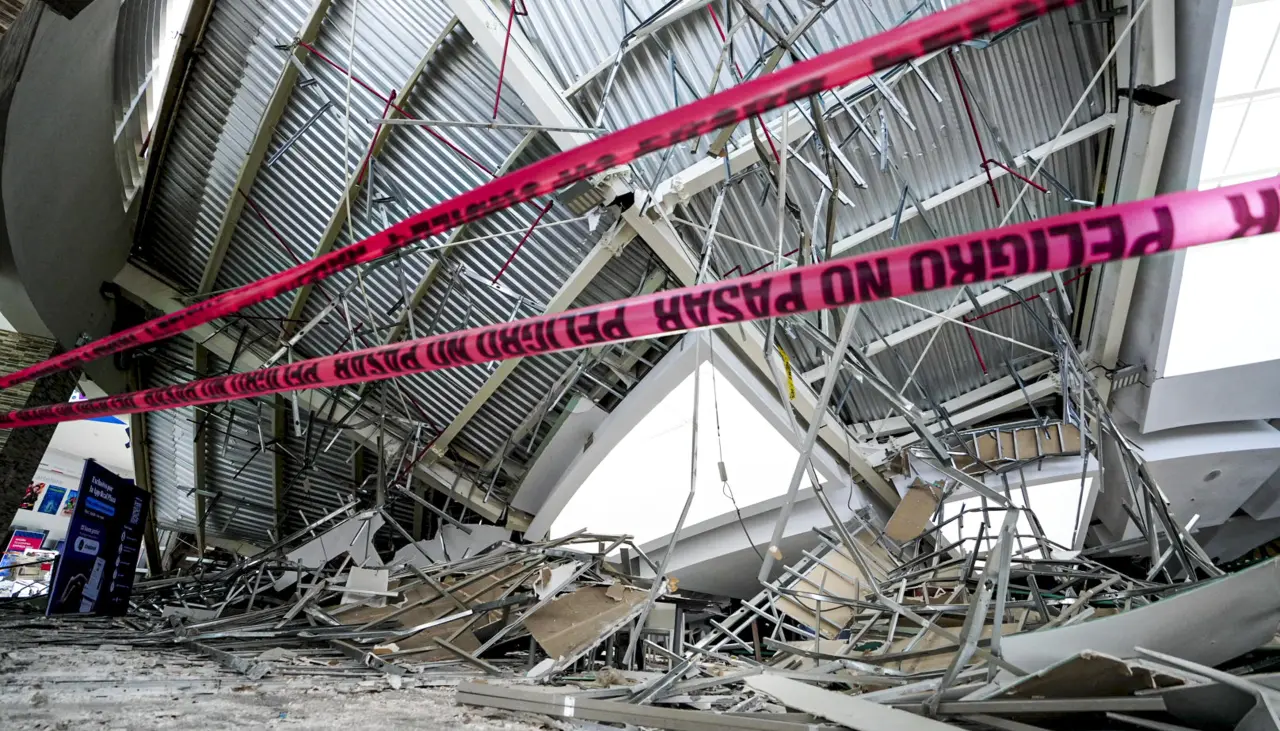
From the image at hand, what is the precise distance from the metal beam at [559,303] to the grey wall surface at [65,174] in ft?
13.5

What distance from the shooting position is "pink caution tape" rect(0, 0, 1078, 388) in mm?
2097

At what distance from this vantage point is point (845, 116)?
730cm

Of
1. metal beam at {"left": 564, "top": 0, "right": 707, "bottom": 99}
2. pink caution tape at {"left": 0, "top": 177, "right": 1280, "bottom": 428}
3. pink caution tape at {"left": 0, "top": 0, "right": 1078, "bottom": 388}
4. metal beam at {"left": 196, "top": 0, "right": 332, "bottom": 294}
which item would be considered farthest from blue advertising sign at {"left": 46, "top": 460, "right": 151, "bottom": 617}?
metal beam at {"left": 564, "top": 0, "right": 707, "bottom": 99}

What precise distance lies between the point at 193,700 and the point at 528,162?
5.74 m

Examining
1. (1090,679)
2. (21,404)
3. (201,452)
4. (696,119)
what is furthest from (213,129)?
(1090,679)

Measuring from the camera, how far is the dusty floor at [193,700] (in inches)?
104

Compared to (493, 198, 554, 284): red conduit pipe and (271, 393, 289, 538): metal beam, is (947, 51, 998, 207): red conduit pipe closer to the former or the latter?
(493, 198, 554, 284): red conduit pipe

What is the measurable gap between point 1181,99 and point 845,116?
113 inches

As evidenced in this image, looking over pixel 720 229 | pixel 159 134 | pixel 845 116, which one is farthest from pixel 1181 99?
pixel 159 134

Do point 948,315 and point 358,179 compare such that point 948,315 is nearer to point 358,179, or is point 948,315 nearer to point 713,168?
point 713,168

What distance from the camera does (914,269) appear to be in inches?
79.4

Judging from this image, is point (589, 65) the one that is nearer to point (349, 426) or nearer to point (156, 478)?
point (349, 426)

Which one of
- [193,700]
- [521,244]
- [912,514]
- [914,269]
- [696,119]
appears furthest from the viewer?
[521,244]

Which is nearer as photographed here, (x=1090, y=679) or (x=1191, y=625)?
(x=1090, y=679)
